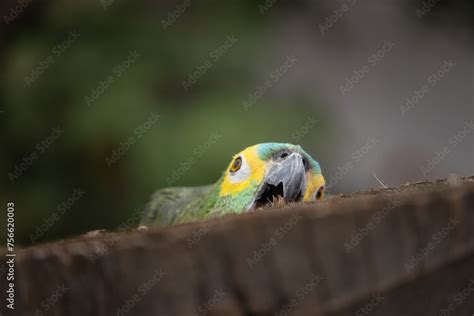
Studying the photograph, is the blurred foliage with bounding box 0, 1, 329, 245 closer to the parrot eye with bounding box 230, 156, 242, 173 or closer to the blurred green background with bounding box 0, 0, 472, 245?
the blurred green background with bounding box 0, 0, 472, 245

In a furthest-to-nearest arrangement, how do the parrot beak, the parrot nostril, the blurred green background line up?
the blurred green background, the parrot nostril, the parrot beak

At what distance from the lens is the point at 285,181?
7.25ft

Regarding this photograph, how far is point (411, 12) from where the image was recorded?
5.41m

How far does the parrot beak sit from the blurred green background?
4.26ft

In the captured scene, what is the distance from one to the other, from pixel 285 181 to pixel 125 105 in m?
1.92

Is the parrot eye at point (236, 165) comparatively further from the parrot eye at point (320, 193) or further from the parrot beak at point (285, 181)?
the parrot eye at point (320, 193)

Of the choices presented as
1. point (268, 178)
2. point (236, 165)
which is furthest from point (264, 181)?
point (236, 165)

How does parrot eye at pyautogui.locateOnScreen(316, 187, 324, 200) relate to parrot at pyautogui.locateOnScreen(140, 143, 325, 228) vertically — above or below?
below

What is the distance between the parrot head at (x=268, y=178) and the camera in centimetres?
220

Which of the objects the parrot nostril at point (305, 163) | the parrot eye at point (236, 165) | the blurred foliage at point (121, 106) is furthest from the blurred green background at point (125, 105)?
the parrot nostril at point (305, 163)

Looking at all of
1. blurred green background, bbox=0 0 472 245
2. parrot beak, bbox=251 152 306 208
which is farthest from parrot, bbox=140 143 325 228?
blurred green background, bbox=0 0 472 245

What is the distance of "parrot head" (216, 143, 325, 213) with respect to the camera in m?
2.20

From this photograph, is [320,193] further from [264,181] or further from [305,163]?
[264,181]

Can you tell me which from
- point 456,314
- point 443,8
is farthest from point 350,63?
point 456,314
